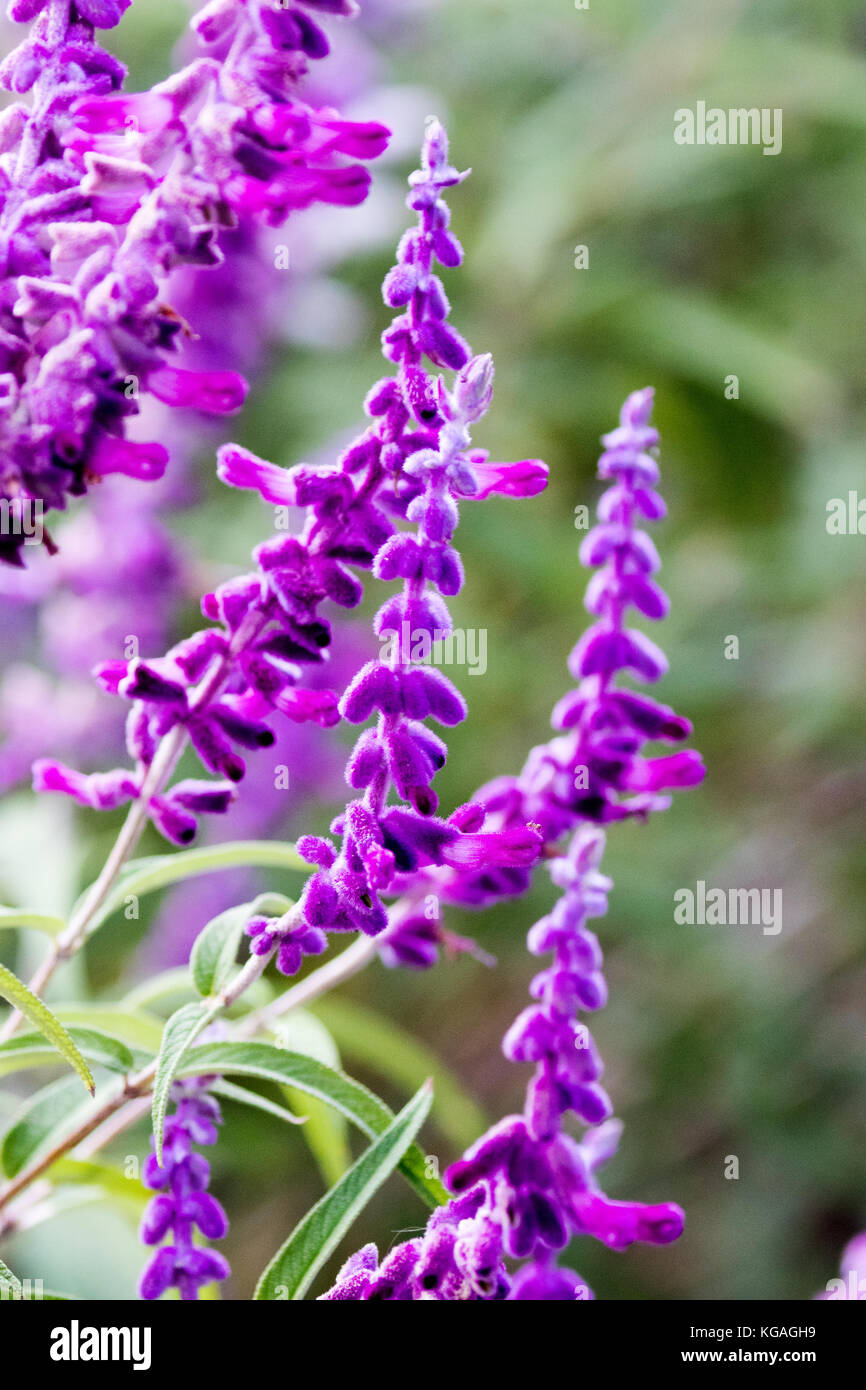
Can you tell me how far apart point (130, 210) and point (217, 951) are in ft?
1.14

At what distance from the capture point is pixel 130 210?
627mm

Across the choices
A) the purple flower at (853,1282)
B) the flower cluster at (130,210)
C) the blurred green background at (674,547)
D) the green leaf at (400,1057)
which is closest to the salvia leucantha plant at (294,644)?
the flower cluster at (130,210)

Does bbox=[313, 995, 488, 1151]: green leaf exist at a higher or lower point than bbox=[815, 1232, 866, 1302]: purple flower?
higher

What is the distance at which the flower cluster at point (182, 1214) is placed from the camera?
698 mm

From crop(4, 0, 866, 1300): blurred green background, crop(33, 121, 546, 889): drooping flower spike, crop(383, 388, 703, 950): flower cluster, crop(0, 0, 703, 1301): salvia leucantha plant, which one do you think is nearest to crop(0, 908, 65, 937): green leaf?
crop(0, 0, 703, 1301): salvia leucantha plant

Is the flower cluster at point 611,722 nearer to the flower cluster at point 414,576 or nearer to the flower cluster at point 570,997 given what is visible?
the flower cluster at point 570,997

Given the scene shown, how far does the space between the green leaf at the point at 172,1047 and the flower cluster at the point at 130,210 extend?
0.67 feet

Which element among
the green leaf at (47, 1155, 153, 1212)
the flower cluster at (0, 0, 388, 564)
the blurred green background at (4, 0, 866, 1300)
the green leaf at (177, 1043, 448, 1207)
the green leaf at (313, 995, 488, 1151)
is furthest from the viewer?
the blurred green background at (4, 0, 866, 1300)

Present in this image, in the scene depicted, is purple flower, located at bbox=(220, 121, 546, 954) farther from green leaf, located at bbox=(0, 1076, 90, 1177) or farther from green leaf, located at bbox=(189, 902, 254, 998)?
green leaf, located at bbox=(0, 1076, 90, 1177)

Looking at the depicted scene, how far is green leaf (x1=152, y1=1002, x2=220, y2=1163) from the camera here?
60cm

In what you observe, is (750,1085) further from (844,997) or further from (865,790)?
(865,790)

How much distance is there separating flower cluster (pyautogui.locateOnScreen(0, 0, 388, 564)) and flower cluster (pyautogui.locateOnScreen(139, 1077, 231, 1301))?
29 cm

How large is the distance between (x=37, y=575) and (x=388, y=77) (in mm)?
1073
